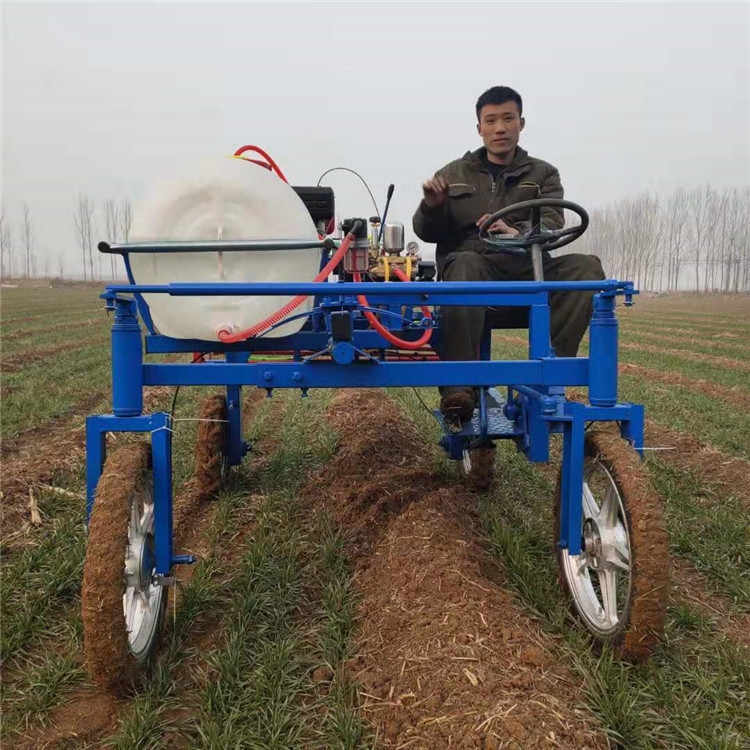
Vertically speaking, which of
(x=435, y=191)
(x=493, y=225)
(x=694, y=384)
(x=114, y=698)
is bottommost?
(x=694, y=384)

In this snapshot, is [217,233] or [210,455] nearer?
[217,233]

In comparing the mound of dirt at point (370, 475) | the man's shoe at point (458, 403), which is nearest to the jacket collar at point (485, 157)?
the man's shoe at point (458, 403)

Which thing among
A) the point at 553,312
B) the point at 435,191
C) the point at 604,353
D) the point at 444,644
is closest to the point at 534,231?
the point at 553,312

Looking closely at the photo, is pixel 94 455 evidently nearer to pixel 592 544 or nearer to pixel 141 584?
pixel 141 584

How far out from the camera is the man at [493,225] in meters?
3.25

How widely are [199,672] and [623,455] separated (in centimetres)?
174

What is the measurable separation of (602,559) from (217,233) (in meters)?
2.01

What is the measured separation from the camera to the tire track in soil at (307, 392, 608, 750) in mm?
1806

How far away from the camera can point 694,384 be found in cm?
1025

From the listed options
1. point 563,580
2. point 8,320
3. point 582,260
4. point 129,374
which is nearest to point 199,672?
point 129,374

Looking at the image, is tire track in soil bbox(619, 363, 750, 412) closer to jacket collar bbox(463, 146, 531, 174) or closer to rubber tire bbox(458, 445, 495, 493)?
rubber tire bbox(458, 445, 495, 493)

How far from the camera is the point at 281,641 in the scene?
7.91 feet

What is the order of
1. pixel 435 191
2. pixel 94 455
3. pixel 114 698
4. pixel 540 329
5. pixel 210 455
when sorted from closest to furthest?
pixel 114 698, pixel 94 455, pixel 540 329, pixel 435 191, pixel 210 455

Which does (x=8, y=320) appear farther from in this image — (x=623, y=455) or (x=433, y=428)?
(x=623, y=455)
